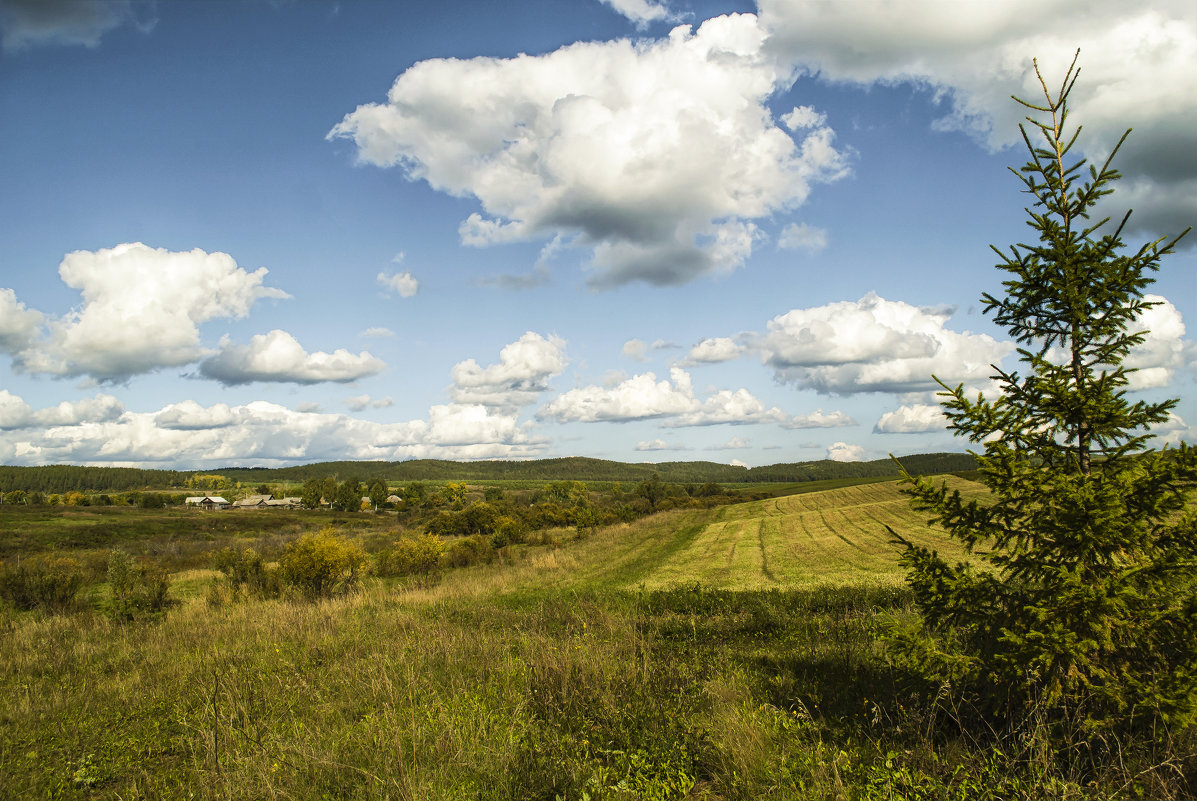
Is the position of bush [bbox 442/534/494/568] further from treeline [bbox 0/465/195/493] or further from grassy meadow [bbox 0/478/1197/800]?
treeline [bbox 0/465/195/493]

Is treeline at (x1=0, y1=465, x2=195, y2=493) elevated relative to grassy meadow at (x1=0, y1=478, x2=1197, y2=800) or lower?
lower

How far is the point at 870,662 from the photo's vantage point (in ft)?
23.1

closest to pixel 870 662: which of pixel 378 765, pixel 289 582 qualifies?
pixel 378 765

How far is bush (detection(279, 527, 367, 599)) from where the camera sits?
1969cm

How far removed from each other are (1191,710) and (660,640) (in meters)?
6.59

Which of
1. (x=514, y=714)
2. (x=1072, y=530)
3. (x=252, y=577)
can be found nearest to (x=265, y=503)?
(x=252, y=577)

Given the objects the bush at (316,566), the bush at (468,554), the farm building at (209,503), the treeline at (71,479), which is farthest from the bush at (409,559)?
the treeline at (71,479)

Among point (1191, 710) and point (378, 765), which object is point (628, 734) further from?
point (1191, 710)

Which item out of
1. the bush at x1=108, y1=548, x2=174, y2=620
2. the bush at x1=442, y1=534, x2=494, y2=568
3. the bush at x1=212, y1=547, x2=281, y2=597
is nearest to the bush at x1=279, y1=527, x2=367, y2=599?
the bush at x1=212, y1=547, x2=281, y2=597

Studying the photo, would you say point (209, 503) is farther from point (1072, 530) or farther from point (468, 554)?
point (1072, 530)

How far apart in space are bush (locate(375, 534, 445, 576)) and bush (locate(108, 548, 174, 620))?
12676 mm

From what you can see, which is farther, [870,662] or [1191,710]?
[870,662]

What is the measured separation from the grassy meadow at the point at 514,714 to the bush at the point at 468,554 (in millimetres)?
20733

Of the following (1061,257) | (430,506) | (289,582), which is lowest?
(430,506)
